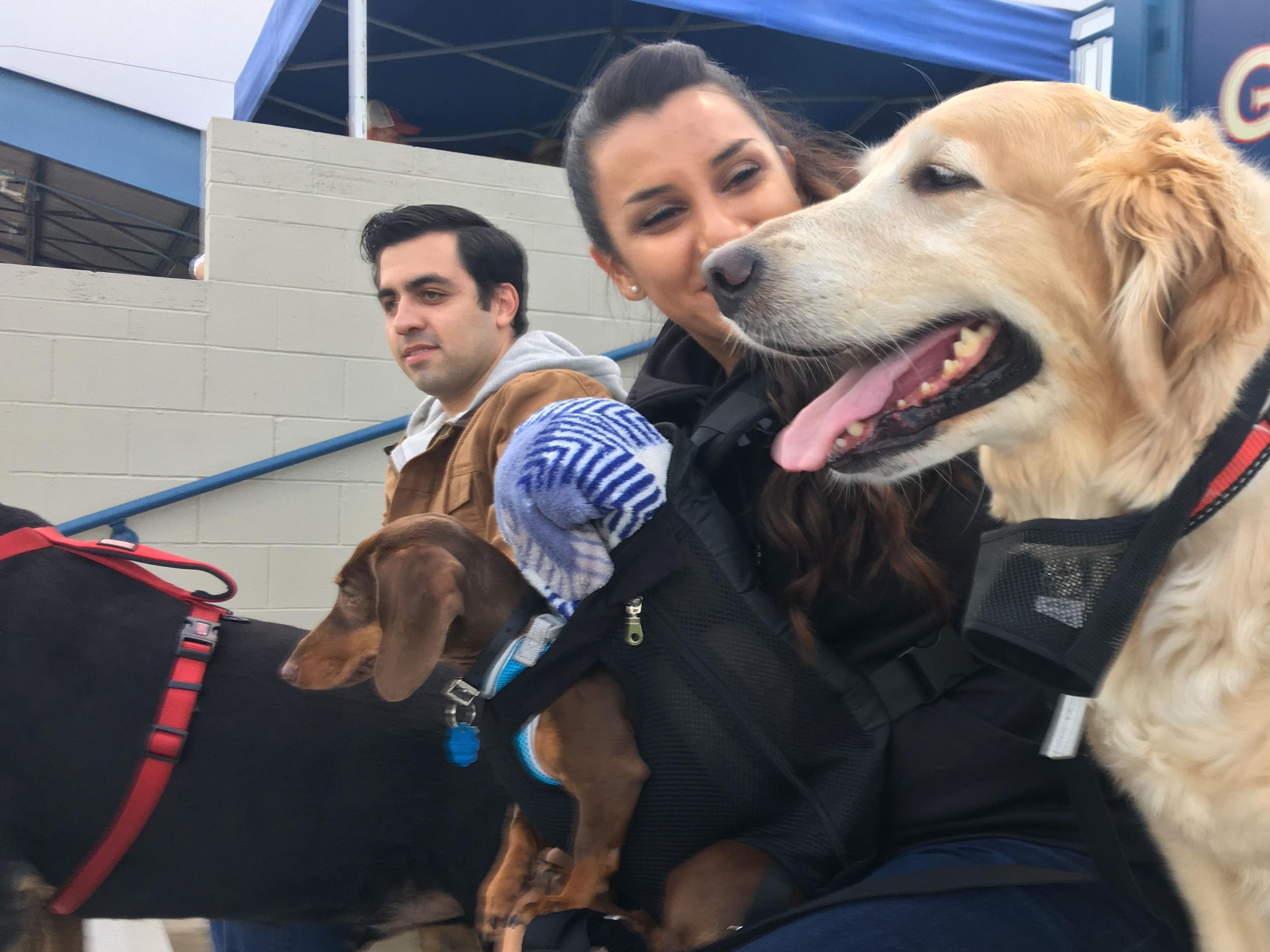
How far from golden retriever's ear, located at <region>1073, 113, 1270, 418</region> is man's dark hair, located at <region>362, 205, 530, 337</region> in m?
1.87

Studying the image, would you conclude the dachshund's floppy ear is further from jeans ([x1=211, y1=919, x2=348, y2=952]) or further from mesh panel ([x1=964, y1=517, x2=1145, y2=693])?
mesh panel ([x1=964, y1=517, x2=1145, y2=693])

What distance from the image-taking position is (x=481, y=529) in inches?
80.5

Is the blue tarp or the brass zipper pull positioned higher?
the blue tarp

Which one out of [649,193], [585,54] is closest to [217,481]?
[649,193]

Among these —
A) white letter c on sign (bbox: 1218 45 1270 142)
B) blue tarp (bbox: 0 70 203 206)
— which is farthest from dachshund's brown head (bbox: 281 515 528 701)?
blue tarp (bbox: 0 70 203 206)

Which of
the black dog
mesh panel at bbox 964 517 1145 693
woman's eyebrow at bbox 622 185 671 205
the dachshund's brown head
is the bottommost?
the black dog

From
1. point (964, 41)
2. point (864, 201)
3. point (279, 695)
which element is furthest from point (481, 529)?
point (964, 41)

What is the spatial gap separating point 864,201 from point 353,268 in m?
3.01

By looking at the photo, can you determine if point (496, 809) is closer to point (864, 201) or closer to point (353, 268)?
point (864, 201)

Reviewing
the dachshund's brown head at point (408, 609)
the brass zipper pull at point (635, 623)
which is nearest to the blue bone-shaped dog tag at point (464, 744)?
the dachshund's brown head at point (408, 609)

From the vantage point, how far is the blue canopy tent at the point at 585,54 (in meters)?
4.46

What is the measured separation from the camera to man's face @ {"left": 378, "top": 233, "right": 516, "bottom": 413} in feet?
8.31

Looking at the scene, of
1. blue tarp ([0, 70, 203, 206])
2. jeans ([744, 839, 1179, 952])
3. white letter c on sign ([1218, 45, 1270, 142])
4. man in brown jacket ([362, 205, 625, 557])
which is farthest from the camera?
→ blue tarp ([0, 70, 203, 206])

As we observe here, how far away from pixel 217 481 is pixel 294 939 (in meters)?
2.16
